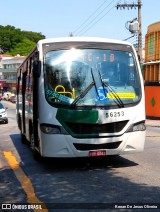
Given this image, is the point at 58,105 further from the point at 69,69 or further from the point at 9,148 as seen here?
the point at 9,148

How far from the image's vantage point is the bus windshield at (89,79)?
8586mm

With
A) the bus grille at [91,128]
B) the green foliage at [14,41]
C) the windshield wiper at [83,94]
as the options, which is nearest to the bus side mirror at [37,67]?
the windshield wiper at [83,94]

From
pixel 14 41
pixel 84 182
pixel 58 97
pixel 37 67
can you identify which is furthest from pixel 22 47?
pixel 84 182

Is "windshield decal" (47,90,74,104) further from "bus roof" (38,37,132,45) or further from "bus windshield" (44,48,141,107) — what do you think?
"bus roof" (38,37,132,45)

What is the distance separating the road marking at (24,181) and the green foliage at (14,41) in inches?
4928

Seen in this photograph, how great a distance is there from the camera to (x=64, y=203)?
6.18m

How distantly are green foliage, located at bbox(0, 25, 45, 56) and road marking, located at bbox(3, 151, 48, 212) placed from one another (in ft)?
411

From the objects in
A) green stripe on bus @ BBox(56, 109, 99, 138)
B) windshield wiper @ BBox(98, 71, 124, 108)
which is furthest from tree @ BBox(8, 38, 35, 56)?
green stripe on bus @ BBox(56, 109, 99, 138)

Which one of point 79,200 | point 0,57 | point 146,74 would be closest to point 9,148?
point 79,200

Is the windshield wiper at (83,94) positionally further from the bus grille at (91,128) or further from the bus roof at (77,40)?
the bus roof at (77,40)

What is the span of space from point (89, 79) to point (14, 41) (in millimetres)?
135207

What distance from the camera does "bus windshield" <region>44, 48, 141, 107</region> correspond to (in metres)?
8.59

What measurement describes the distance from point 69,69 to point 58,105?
0.85 meters

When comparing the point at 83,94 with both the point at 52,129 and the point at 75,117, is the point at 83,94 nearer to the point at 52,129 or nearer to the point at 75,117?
the point at 75,117
